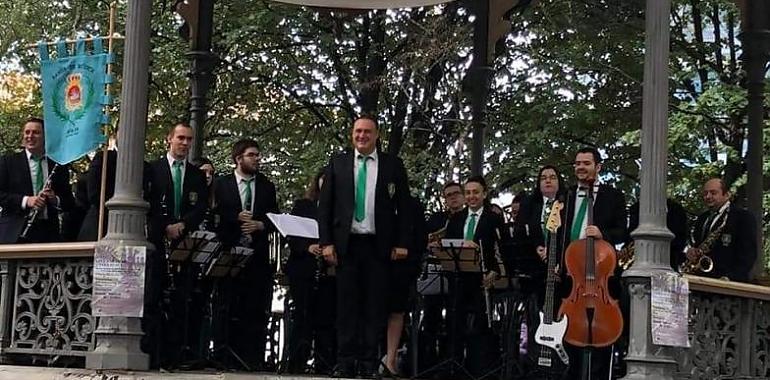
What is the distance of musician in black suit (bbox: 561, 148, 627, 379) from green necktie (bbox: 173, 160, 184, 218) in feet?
9.81

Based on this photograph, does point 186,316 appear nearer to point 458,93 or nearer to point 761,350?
point 761,350

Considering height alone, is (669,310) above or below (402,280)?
below

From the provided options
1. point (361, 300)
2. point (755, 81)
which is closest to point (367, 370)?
point (361, 300)

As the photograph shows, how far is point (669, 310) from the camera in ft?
27.4

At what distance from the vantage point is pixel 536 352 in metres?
9.23

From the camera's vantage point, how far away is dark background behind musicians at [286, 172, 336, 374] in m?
9.82

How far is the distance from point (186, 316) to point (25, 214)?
1.52 metres

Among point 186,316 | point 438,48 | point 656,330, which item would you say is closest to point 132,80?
point 186,316

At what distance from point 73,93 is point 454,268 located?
344 centimetres

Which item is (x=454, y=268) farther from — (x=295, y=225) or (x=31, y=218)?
(x=31, y=218)

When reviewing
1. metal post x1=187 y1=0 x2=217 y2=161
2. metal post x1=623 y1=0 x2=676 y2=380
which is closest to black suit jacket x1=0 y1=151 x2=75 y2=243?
metal post x1=187 y1=0 x2=217 y2=161

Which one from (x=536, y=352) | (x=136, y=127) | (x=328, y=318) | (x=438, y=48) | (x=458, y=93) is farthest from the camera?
(x=458, y=93)

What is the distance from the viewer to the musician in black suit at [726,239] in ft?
31.3

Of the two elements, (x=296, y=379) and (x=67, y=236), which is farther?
(x=67, y=236)
